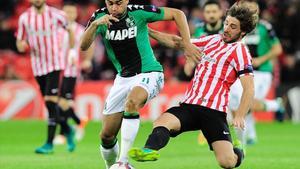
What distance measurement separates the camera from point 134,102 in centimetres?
897

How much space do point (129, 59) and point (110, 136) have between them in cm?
88

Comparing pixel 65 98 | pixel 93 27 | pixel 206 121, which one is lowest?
pixel 65 98

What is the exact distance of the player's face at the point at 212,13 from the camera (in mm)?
13766

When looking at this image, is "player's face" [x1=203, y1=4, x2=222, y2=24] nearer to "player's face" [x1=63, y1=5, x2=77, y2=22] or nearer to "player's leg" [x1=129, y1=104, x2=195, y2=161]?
"player's face" [x1=63, y1=5, x2=77, y2=22]

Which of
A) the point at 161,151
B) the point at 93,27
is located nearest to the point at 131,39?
the point at 93,27

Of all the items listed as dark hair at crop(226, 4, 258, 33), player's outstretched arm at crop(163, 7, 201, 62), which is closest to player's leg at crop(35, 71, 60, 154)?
player's outstretched arm at crop(163, 7, 201, 62)

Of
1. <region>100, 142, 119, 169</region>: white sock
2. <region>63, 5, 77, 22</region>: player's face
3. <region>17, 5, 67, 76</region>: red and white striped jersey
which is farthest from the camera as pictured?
<region>63, 5, 77, 22</region>: player's face

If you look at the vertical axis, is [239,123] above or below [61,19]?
above

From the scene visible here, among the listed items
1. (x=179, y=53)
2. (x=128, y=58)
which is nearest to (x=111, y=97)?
(x=128, y=58)

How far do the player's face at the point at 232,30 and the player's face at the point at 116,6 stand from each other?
1.08m

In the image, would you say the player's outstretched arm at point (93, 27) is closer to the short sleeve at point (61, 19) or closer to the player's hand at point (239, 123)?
the player's hand at point (239, 123)

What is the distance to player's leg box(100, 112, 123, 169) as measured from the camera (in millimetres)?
9477

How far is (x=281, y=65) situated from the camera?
79.8ft

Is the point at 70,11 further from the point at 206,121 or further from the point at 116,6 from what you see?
the point at 206,121
